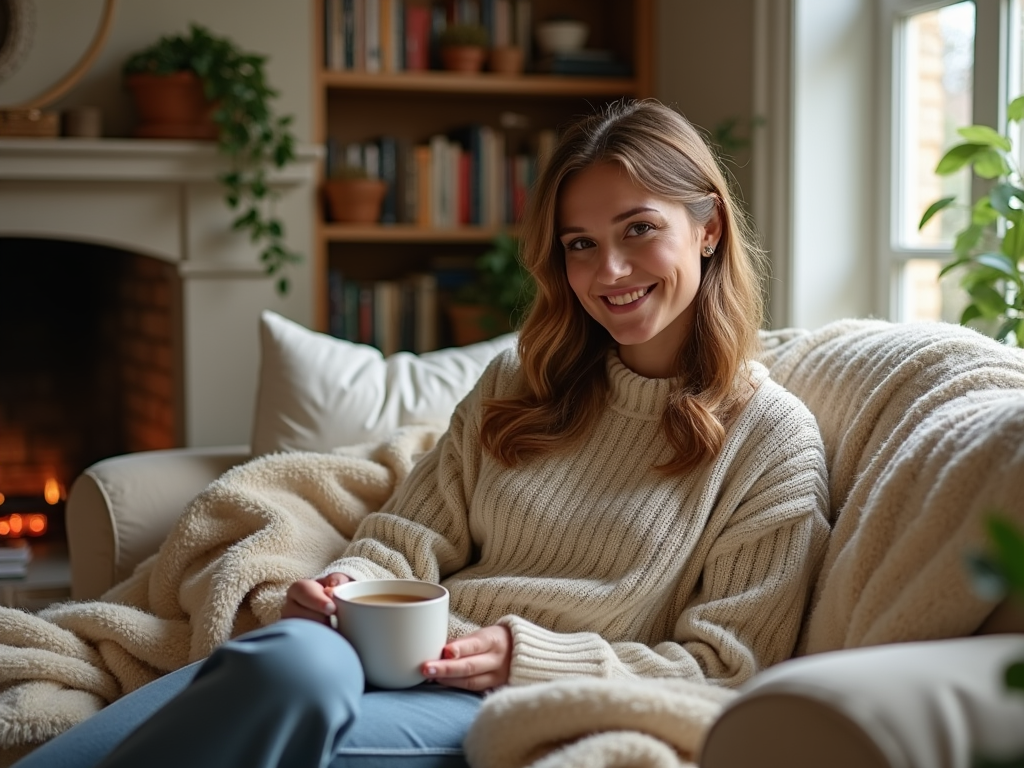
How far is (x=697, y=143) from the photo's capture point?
1729 mm

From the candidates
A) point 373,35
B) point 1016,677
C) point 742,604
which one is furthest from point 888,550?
point 373,35

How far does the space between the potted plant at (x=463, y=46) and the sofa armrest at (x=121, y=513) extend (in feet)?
5.53

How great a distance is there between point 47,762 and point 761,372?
39.7 inches

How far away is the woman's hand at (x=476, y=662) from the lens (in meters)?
1.36

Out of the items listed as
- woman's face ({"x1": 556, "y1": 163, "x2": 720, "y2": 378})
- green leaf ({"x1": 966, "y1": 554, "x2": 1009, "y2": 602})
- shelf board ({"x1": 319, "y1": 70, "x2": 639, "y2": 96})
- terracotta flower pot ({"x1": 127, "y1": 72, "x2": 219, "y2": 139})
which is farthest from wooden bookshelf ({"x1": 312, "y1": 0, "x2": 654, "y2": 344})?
green leaf ({"x1": 966, "y1": 554, "x2": 1009, "y2": 602})

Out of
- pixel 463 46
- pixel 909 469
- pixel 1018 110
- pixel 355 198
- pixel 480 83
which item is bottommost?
pixel 909 469

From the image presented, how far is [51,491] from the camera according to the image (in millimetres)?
3590

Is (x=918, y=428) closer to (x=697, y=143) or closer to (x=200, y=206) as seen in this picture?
(x=697, y=143)

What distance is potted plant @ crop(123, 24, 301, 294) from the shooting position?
120 inches

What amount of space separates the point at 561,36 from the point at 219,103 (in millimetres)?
1033

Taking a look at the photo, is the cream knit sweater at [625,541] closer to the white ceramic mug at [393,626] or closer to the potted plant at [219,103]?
the white ceramic mug at [393,626]

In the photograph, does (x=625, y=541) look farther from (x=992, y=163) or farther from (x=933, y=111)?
(x=933, y=111)

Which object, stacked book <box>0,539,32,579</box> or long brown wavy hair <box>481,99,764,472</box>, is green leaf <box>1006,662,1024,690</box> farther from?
stacked book <box>0,539,32,579</box>

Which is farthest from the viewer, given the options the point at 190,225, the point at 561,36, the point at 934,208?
the point at 561,36
